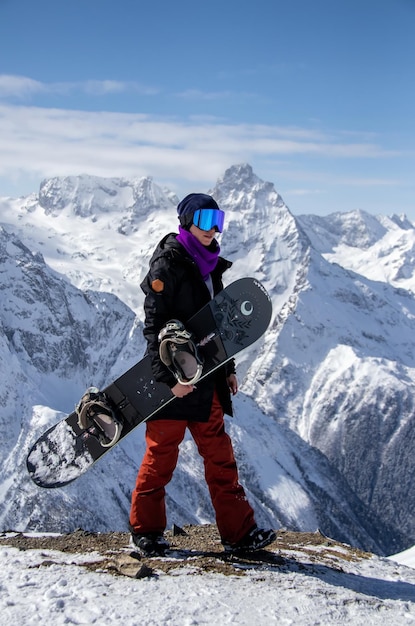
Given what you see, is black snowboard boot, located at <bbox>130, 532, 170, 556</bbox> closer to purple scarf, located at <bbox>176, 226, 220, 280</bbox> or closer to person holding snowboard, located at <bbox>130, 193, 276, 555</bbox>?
person holding snowboard, located at <bbox>130, 193, 276, 555</bbox>

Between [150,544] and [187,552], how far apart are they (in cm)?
57

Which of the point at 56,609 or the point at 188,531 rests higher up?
the point at 56,609

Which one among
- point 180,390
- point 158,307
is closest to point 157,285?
point 158,307

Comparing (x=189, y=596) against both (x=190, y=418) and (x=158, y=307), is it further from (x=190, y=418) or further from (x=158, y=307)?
(x=158, y=307)

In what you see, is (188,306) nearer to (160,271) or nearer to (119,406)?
(160,271)

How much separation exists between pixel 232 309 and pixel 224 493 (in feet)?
8.33

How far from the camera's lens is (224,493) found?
9.40m

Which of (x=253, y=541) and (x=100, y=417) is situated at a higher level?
(x=100, y=417)

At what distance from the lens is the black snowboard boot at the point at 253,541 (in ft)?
30.5

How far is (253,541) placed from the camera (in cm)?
930

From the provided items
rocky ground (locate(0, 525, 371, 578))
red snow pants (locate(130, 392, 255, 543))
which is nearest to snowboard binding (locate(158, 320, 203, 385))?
red snow pants (locate(130, 392, 255, 543))

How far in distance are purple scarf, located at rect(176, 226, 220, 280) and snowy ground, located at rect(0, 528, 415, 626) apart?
12.6ft

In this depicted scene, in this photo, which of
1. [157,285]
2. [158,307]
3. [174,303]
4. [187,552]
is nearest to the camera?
[157,285]

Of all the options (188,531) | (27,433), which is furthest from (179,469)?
(188,531)
